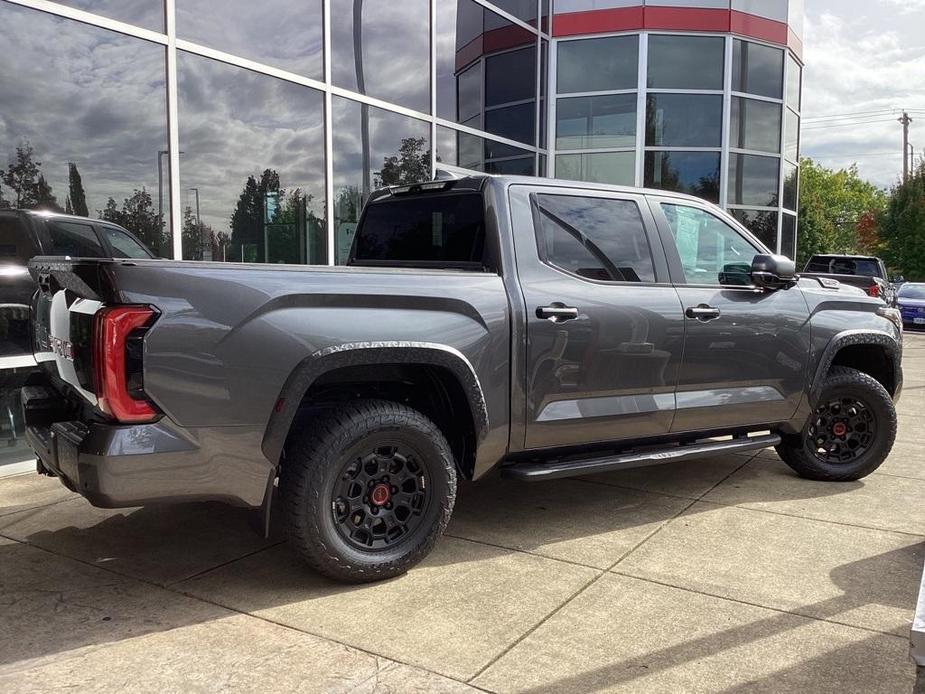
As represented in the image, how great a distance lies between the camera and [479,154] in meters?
11.5

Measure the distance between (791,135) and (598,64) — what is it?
460cm

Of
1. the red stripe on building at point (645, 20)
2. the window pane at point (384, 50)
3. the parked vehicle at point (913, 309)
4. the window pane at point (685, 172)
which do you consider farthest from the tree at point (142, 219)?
the parked vehicle at point (913, 309)

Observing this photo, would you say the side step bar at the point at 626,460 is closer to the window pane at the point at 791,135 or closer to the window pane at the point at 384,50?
the window pane at the point at 384,50

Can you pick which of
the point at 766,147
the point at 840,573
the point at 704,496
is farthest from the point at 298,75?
the point at 766,147

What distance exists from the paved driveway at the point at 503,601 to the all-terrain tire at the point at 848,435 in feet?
0.97

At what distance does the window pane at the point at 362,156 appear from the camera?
8688 millimetres

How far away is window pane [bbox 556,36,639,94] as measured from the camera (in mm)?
13359

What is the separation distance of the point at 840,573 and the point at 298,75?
6.74 m

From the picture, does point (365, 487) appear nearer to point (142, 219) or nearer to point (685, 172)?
point (142, 219)

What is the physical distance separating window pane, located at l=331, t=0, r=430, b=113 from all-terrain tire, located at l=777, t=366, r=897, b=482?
5.99 metres

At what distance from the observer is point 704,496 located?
4969 millimetres

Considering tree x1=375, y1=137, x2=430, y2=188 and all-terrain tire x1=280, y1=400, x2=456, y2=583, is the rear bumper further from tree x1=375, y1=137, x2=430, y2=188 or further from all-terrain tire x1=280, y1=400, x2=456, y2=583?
tree x1=375, y1=137, x2=430, y2=188

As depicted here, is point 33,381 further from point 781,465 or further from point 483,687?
point 781,465

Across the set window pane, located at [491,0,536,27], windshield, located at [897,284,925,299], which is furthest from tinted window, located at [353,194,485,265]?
windshield, located at [897,284,925,299]
